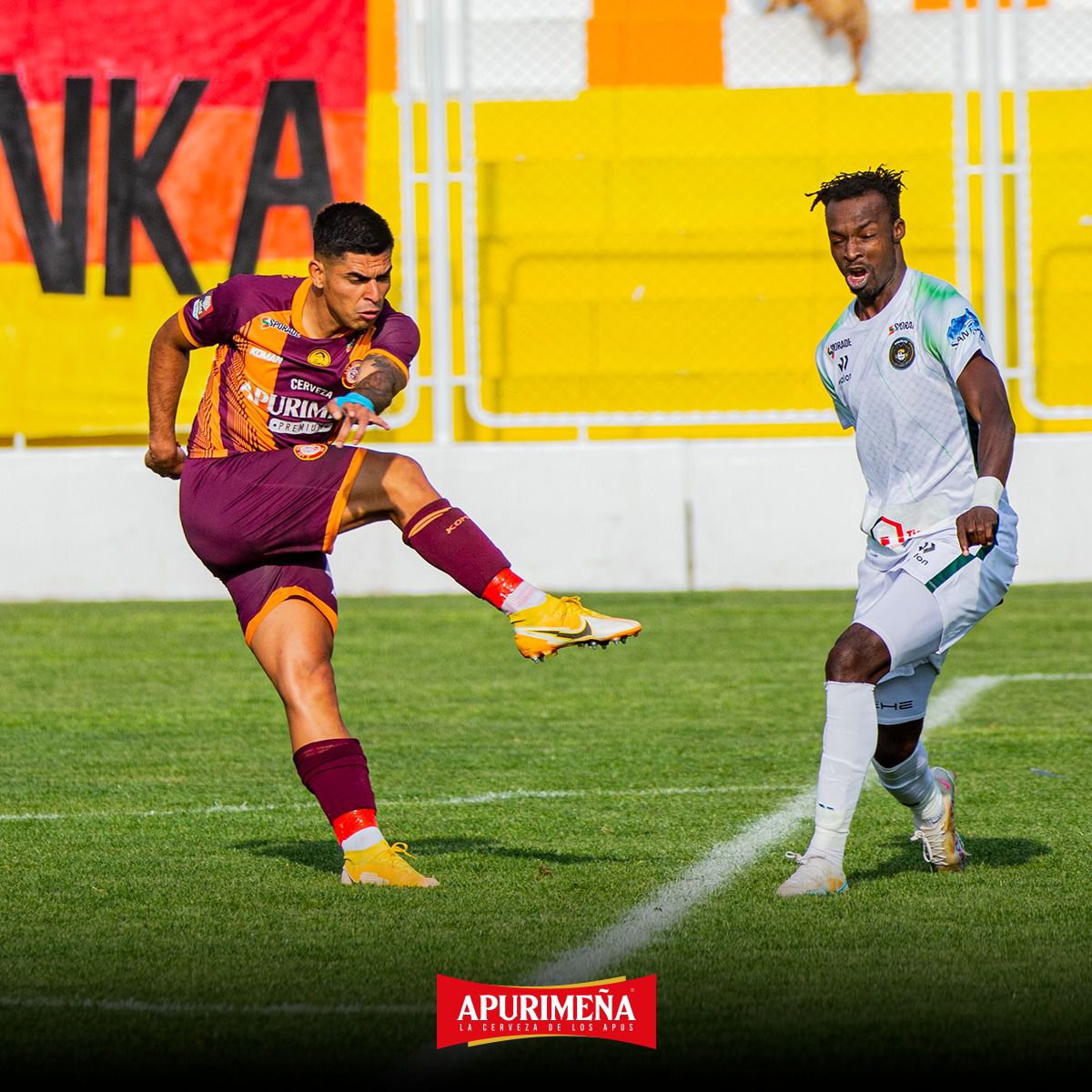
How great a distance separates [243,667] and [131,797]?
13.3 ft

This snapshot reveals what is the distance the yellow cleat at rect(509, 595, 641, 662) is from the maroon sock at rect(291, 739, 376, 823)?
594 millimetres

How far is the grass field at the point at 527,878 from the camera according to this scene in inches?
159

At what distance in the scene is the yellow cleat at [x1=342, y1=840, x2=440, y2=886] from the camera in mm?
5543

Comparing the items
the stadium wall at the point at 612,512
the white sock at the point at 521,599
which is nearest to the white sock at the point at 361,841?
the white sock at the point at 521,599

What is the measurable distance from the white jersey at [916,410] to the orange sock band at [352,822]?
5.18 ft

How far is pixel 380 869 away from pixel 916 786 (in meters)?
1.51

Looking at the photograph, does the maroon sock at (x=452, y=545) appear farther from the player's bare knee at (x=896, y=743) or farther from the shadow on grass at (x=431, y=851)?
the player's bare knee at (x=896, y=743)

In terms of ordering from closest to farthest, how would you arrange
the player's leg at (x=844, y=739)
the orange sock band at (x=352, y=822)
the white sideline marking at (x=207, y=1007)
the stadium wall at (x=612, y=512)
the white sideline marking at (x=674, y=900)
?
the white sideline marking at (x=207, y=1007)
the white sideline marking at (x=674, y=900)
the player's leg at (x=844, y=739)
the orange sock band at (x=352, y=822)
the stadium wall at (x=612, y=512)

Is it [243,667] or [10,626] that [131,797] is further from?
[10,626]

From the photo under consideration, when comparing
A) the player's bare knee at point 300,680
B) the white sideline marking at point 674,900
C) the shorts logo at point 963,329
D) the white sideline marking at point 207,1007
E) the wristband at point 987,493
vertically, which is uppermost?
the shorts logo at point 963,329

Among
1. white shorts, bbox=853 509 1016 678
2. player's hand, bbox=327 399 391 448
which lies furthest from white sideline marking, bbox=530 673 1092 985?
player's hand, bbox=327 399 391 448

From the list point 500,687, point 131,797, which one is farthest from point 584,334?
point 131,797

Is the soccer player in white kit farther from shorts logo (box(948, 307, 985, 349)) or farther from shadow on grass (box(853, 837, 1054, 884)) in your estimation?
shadow on grass (box(853, 837, 1054, 884))

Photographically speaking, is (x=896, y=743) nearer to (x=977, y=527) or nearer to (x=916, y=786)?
(x=916, y=786)
